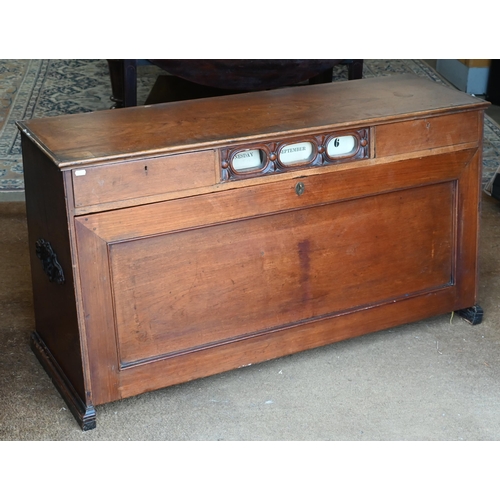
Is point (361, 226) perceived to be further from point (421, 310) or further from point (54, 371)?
point (54, 371)

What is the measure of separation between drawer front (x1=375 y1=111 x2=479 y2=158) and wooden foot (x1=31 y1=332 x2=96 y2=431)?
1.08 metres

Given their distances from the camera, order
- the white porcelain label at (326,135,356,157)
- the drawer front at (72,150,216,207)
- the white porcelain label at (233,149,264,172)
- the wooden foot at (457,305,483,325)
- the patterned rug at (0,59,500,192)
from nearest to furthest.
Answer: the drawer front at (72,150,216,207)
the white porcelain label at (233,149,264,172)
the white porcelain label at (326,135,356,157)
the wooden foot at (457,305,483,325)
the patterned rug at (0,59,500,192)

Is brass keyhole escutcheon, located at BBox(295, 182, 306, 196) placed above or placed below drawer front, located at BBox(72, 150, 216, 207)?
below

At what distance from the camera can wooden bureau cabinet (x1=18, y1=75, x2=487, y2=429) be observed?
6.93 feet

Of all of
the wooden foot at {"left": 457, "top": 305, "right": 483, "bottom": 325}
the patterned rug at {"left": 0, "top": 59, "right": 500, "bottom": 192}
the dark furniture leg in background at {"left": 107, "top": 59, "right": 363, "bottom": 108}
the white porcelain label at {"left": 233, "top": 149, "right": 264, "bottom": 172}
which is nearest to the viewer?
the white porcelain label at {"left": 233, "top": 149, "right": 264, "bottom": 172}

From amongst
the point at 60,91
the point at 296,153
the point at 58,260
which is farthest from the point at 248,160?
the point at 60,91

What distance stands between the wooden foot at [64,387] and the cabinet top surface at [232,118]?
26.3 inches

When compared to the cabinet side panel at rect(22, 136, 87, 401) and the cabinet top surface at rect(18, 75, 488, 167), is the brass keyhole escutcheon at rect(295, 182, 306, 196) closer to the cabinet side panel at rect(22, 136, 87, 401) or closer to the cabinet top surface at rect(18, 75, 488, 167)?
the cabinet top surface at rect(18, 75, 488, 167)


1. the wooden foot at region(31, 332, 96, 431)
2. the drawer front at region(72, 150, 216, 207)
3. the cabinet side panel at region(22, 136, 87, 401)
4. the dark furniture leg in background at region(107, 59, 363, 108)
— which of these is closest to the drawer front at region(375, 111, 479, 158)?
the drawer front at region(72, 150, 216, 207)

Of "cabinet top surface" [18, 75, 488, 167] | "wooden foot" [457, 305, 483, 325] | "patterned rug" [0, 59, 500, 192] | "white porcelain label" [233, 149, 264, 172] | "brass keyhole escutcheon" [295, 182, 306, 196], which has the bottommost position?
"wooden foot" [457, 305, 483, 325]

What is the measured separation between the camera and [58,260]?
2.19 meters

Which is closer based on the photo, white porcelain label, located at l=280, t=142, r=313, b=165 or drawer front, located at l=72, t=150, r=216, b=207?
drawer front, located at l=72, t=150, r=216, b=207

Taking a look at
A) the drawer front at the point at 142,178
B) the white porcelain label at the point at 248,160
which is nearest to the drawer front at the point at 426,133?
the white porcelain label at the point at 248,160

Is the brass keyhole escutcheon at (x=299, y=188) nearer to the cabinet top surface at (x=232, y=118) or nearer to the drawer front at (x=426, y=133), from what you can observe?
the cabinet top surface at (x=232, y=118)
